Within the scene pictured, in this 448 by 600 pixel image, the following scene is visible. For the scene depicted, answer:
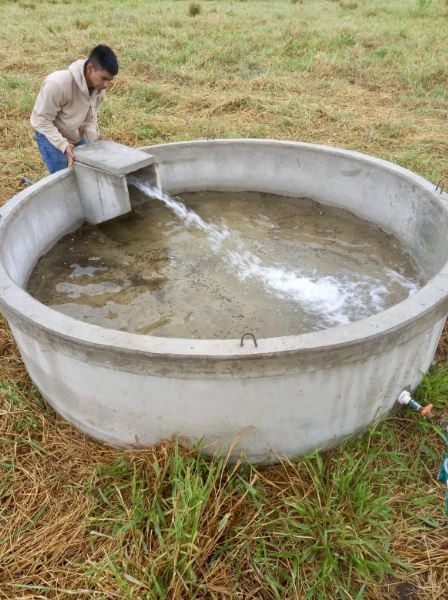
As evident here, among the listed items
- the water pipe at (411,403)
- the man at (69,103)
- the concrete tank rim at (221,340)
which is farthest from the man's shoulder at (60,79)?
the water pipe at (411,403)

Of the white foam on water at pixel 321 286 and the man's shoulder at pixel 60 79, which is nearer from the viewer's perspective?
the white foam on water at pixel 321 286

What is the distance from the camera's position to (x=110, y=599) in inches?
72.1

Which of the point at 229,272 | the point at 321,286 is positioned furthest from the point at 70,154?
the point at 321,286

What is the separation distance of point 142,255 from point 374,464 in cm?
235

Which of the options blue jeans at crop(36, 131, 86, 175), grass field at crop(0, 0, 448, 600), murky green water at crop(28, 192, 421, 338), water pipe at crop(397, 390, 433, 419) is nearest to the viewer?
grass field at crop(0, 0, 448, 600)

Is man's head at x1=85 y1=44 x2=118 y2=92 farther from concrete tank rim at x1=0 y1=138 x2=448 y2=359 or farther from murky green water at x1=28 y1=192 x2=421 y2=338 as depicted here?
concrete tank rim at x1=0 y1=138 x2=448 y2=359

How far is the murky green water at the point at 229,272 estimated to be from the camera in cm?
311

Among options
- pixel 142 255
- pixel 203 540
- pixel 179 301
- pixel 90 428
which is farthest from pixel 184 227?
pixel 203 540

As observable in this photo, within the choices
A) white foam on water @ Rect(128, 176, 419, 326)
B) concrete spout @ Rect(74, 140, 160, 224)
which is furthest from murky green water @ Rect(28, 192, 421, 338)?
concrete spout @ Rect(74, 140, 160, 224)

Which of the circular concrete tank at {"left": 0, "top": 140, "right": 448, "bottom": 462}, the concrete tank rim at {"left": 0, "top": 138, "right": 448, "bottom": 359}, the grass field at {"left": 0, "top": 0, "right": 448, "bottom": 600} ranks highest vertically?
the concrete tank rim at {"left": 0, "top": 138, "right": 448, "bottom": 359}

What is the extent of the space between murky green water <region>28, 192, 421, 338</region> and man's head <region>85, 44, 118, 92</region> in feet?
3.76

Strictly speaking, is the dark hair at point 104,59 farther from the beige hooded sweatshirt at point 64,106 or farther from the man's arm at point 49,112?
the man's arm at point 49,112

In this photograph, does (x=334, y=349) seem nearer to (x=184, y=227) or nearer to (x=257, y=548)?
(x=257, y=548)

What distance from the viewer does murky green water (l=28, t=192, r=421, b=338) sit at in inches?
123
